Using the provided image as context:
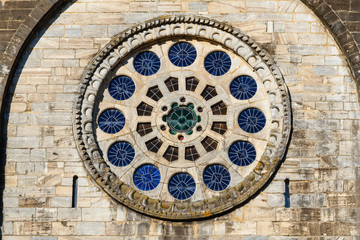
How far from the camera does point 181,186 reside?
2338cm

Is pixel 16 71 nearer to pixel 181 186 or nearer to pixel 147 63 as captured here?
pixel 147 63

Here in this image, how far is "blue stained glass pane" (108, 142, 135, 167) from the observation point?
77.5 feet

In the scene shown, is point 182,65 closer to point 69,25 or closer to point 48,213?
point 69,25

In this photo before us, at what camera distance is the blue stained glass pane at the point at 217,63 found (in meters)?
24.2

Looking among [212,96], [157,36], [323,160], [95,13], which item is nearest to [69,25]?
[95,13]

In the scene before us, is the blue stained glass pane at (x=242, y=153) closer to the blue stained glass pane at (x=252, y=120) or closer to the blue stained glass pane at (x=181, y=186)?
the blue stained glass pane at (x=252, y=120)

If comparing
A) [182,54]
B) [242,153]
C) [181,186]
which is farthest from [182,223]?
[182,54]

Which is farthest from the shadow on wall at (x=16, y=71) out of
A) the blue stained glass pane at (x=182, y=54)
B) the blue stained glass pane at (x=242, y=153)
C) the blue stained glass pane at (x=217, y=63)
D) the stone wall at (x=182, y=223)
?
the blue stained glass pane at (x=242, y=153)

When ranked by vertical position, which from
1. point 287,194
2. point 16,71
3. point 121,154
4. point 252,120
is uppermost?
point 16,71

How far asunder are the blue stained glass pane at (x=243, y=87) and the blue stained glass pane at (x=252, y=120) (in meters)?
0.38

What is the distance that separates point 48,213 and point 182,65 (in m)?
4.85

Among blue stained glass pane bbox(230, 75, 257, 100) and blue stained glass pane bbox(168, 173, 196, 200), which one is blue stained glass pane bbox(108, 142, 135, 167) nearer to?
blue stained glass pane bbox(168, 173, 196, 200)

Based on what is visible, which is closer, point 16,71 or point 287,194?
point 287,194

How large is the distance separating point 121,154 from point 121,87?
5.55ft
